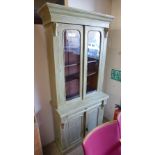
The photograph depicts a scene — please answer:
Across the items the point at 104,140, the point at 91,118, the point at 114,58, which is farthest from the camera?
the point at 114,58

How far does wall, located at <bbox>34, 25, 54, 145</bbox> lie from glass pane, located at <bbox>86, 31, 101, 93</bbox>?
0.58 meters

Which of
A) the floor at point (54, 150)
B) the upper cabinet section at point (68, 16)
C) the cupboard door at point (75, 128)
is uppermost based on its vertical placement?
the upper cabinet section at point (68, 16)

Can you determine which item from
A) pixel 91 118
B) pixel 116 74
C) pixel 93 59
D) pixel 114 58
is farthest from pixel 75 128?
pixel 114 58

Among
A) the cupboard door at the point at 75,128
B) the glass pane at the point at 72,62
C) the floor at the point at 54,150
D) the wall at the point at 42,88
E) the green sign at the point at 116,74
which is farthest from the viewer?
the green sign at the point at 116,74

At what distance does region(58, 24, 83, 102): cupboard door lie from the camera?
53.8 inches

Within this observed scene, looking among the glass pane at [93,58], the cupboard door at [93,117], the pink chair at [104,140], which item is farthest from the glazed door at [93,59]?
the pink chair at [104,140]

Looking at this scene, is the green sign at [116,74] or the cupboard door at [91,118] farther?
the green sign at [116,74]

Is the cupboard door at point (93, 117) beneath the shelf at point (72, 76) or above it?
beneath

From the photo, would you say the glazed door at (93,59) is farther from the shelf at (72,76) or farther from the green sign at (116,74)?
the green sign at (116,74)

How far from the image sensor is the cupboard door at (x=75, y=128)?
1652mm

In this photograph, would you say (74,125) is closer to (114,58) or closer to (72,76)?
(72,76)

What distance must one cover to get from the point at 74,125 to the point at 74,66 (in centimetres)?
80

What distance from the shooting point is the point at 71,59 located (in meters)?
1.54
